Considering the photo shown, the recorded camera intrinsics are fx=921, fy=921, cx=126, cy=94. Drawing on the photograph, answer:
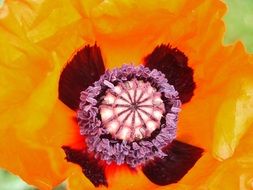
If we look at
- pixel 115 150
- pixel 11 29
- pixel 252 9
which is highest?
pixel 252 9

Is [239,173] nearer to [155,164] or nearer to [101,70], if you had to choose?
[155,164]

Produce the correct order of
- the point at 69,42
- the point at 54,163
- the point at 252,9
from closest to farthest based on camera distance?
the point at 54,163, the point at 69,42, the point at 252,9

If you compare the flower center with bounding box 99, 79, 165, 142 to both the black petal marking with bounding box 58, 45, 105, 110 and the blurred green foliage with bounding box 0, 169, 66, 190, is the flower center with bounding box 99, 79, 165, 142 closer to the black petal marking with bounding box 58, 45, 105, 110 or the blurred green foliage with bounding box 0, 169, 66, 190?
the black petal marking with bounding box 58, 45, 105, 110

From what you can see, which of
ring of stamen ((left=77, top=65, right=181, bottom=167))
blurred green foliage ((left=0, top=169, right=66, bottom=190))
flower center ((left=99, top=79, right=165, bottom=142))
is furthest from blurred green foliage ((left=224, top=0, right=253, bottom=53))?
blurred green foliage ((left=0, top=169, right=66, bottom=190))

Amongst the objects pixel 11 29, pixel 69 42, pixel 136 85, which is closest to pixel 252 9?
pixel 136 85

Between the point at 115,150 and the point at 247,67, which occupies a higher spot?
the point at 247,67

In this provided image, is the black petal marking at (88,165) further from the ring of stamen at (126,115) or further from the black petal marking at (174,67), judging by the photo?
the black petal marking at (174,67)
